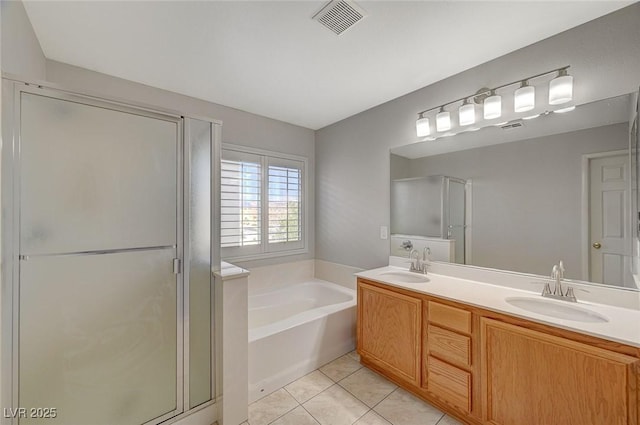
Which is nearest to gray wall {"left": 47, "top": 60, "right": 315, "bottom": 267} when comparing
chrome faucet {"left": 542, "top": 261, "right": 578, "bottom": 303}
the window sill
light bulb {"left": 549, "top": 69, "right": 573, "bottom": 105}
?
the window sill

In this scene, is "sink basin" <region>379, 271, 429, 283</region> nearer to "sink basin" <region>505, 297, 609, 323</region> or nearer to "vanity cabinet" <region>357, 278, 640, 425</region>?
"vanity cabinet" <region>357, 278, 640, 425</region>

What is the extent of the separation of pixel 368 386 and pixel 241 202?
216 centimetres

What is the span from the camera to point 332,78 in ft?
7.12

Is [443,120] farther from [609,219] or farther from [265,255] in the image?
[265,255]

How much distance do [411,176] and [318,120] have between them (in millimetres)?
1409

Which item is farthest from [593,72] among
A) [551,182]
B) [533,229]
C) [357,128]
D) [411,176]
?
[357,128]

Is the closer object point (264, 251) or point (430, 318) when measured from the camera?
point (430, 318)

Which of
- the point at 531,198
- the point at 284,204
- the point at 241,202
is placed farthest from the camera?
the point at 284,204

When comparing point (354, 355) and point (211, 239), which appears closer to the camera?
point (211, 239)

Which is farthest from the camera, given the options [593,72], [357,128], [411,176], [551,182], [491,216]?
[357,128]

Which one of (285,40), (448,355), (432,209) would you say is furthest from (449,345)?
(285,40)

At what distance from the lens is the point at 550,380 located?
1249mm

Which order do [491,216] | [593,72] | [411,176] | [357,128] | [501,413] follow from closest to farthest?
[501,413] → [593,72] → [491,216] → [411,176] → [357,128]

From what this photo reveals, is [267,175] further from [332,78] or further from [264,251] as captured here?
[332,78]
